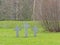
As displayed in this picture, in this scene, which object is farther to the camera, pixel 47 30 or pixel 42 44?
pixel 47 30

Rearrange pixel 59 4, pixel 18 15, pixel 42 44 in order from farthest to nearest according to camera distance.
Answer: pixel 18 15 < pixel 59 4 < pixel 42 44

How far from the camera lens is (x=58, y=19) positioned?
24.7 m

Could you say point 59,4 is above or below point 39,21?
above

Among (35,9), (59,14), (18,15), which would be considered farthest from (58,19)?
(18,15)

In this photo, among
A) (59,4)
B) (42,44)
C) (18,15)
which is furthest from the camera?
(18,15)

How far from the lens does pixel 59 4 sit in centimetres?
2419

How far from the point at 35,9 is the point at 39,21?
4.41ft

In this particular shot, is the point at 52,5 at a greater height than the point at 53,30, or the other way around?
the point at 52,5

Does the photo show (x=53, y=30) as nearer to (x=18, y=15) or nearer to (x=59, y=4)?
(x=59, y=4)

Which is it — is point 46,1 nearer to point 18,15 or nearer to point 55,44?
point 55,44

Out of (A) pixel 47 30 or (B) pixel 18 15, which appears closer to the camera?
(A) pixel 47 30

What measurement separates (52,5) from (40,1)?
1108 millimetres

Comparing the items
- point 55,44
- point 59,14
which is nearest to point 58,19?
point 59,14

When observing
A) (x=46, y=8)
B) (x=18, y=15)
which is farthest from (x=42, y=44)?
(x=18, y=15)
